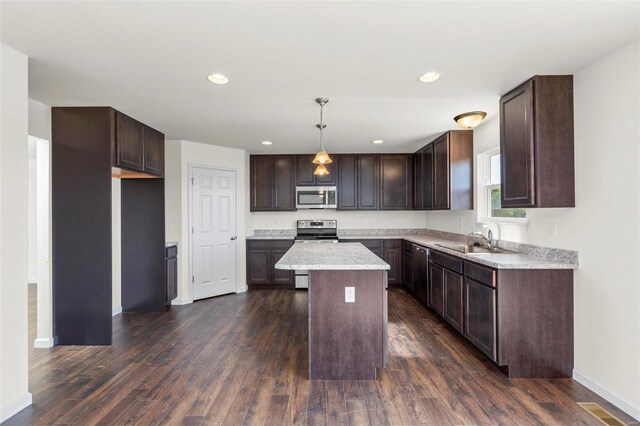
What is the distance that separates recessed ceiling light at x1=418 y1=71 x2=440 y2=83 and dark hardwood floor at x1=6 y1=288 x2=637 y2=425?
2326mm

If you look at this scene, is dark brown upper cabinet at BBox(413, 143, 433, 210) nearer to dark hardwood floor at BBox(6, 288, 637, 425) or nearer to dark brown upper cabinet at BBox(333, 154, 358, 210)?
dark brown upper cabinet at BBox(333, 154, 358, 210)


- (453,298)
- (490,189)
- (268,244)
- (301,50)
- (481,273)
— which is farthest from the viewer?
(268,244)

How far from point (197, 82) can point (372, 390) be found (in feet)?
8.84

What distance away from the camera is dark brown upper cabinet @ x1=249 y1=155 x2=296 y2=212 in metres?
5.59

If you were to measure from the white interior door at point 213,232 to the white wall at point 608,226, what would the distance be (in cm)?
421

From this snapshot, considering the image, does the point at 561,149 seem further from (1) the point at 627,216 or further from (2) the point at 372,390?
(2) the point at 372,390

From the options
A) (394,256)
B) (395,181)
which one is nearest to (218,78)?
(395,181)

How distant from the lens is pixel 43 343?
3.09m

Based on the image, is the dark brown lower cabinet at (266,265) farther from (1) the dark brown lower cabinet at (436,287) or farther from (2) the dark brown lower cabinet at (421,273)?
(1) the dark brown lower cabinet at (436,287)

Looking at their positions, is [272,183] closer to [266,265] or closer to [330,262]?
[266,265]

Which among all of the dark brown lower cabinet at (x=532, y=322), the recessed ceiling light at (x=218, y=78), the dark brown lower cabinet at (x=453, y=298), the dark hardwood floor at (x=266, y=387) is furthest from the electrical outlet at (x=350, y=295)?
the recessed ceiling light at (x=218, y=78)

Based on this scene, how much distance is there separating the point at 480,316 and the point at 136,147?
3.89 m

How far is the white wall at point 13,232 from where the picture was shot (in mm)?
2020

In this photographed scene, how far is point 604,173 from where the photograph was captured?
222 centimetres
